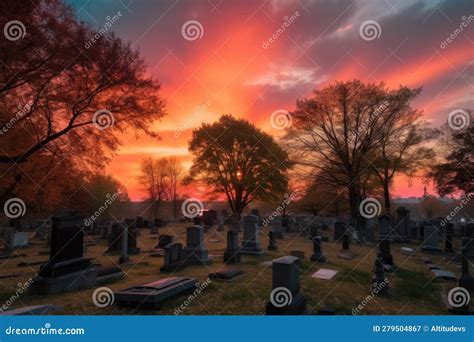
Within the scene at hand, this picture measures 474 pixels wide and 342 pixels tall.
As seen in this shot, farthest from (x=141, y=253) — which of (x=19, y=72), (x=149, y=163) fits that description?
(x=149, y=163)

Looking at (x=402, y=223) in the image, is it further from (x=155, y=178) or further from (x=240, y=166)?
(x=155, y=178)

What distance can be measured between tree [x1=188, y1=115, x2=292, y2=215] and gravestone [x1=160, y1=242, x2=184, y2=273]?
19275mm

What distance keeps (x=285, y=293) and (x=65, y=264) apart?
6408mm

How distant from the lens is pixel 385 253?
1330 cm

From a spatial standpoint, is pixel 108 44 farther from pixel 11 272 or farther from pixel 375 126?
pixel 375 126

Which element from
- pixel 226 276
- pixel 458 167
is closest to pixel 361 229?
pixel 458 167

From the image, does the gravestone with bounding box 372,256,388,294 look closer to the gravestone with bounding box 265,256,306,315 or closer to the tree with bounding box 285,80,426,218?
the gravestone with bounding box 265,256,306,315

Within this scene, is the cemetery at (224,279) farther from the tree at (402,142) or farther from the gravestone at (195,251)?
the tree at (402,142)

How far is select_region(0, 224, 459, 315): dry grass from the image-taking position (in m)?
6.75

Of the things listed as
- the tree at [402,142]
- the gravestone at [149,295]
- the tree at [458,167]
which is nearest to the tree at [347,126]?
the tree at [402,142]

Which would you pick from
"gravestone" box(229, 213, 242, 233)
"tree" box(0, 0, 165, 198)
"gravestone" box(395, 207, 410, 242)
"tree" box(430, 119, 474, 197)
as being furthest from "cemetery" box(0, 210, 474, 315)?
"tree" box(430, 119, 474, 197)

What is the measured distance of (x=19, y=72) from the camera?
9.64 metres

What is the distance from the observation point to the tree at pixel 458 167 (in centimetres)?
2342

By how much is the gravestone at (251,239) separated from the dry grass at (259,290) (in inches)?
24.6
